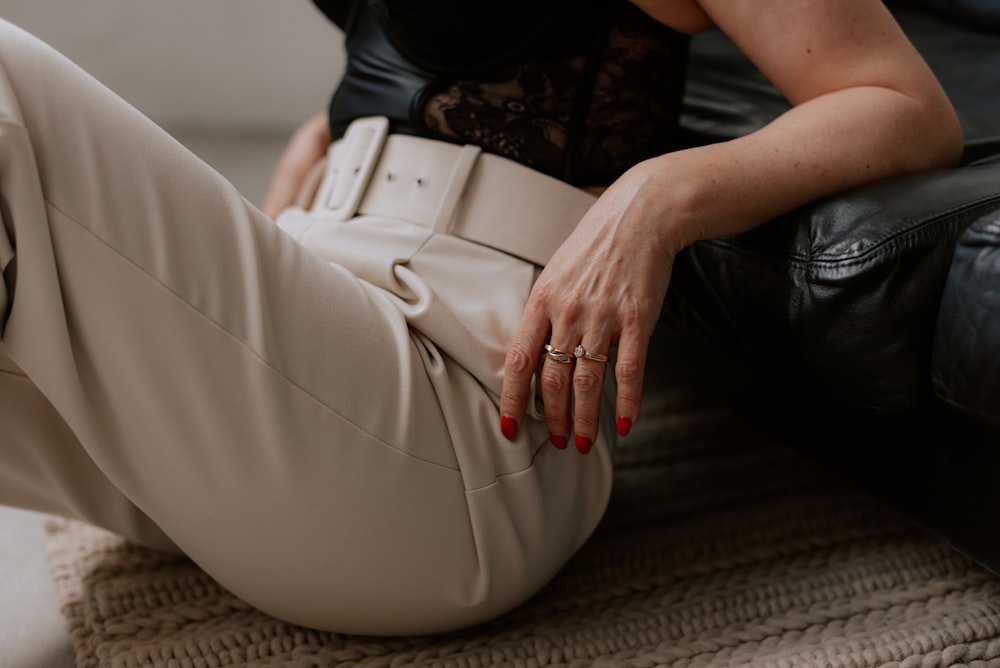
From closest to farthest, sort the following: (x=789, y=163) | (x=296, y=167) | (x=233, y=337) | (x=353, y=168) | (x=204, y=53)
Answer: (x=233, y=337), (x=789, y=163), (x=353, y=168), (x=296, y=167), (x=204, y=53)

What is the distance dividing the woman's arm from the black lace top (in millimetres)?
48

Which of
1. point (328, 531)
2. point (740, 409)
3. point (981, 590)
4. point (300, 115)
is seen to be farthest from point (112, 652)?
point (300, 115)

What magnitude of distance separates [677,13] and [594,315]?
0.94ft

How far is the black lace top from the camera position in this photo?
775 mm

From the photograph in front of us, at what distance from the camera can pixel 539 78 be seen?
2.57ft

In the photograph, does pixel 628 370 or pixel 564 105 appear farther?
pixel 564 105

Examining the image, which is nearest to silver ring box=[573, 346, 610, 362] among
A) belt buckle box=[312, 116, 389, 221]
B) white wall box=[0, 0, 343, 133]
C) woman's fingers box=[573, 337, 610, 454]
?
woman's fingers box=[573, 337, 610, 454]

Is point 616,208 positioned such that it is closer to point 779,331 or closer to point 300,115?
point 779,331

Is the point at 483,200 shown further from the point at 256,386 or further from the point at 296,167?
the point at 296,167

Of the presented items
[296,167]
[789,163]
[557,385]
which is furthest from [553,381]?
[296,167]

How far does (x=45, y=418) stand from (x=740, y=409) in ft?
2.15

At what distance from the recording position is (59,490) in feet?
2.41

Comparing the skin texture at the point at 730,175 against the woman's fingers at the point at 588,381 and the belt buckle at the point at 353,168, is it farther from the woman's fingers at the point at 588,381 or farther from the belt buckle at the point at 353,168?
the belt buckle at the point at 353,168

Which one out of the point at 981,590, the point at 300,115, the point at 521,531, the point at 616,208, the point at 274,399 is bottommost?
the point at 300,115
